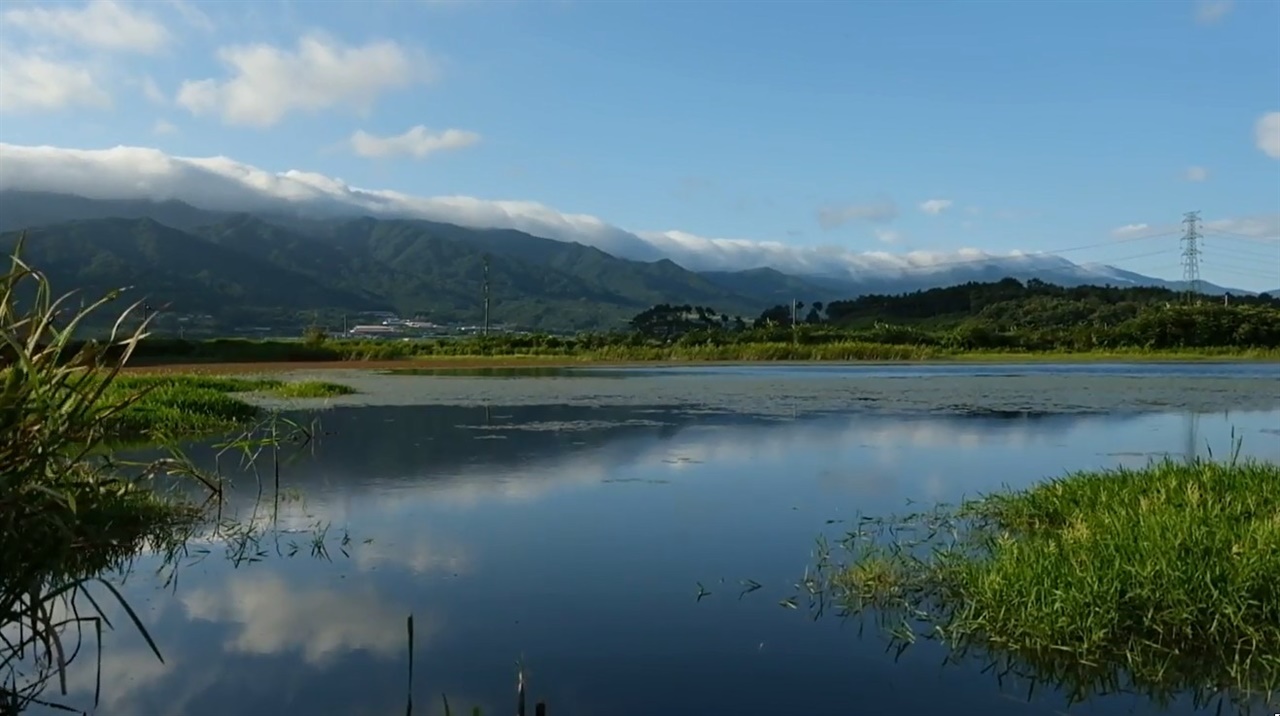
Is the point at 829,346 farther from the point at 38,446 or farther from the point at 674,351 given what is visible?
the point at 38,446

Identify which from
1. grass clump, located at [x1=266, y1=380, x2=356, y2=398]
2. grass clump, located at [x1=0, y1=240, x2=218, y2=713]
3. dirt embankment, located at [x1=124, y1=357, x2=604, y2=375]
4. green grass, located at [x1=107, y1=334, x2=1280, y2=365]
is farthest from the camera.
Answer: green grass, located at [x1=107, y1=334, x2=1280, y2=365]

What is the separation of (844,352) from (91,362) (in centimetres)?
6039

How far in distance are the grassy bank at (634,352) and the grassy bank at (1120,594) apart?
51.0 metres

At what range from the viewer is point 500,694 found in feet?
19.3

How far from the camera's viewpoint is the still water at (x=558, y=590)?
5.95 m

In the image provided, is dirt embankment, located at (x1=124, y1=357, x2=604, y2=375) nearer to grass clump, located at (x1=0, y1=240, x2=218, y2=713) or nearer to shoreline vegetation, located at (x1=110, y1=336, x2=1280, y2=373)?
shoreline vegetation, located at (x1=110, y1=336, x2=1280, y2=373)

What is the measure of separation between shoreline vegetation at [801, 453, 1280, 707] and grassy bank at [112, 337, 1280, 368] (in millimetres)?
50945

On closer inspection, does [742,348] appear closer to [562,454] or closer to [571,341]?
[571,341]

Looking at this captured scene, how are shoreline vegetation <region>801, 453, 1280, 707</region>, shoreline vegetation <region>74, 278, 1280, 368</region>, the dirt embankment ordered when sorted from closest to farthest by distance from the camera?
shoreline vegetation <region>801, 453, 1280, 707</region> < the dirt embankment < shoreline vegetation <region>74, 278, 1280, 368</region>

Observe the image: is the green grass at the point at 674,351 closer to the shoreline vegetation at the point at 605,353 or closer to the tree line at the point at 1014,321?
the shoreline vegetation at the point at 605,353

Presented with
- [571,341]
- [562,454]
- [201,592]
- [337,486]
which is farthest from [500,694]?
[571,341]

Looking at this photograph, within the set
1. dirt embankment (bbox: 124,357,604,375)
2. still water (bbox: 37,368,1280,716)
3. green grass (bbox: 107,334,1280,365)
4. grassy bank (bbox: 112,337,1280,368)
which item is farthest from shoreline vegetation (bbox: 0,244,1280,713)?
green grass (bbox: 107,334,1280,365)

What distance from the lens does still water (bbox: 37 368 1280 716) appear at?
5.95m

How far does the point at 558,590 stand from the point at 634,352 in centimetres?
5869
